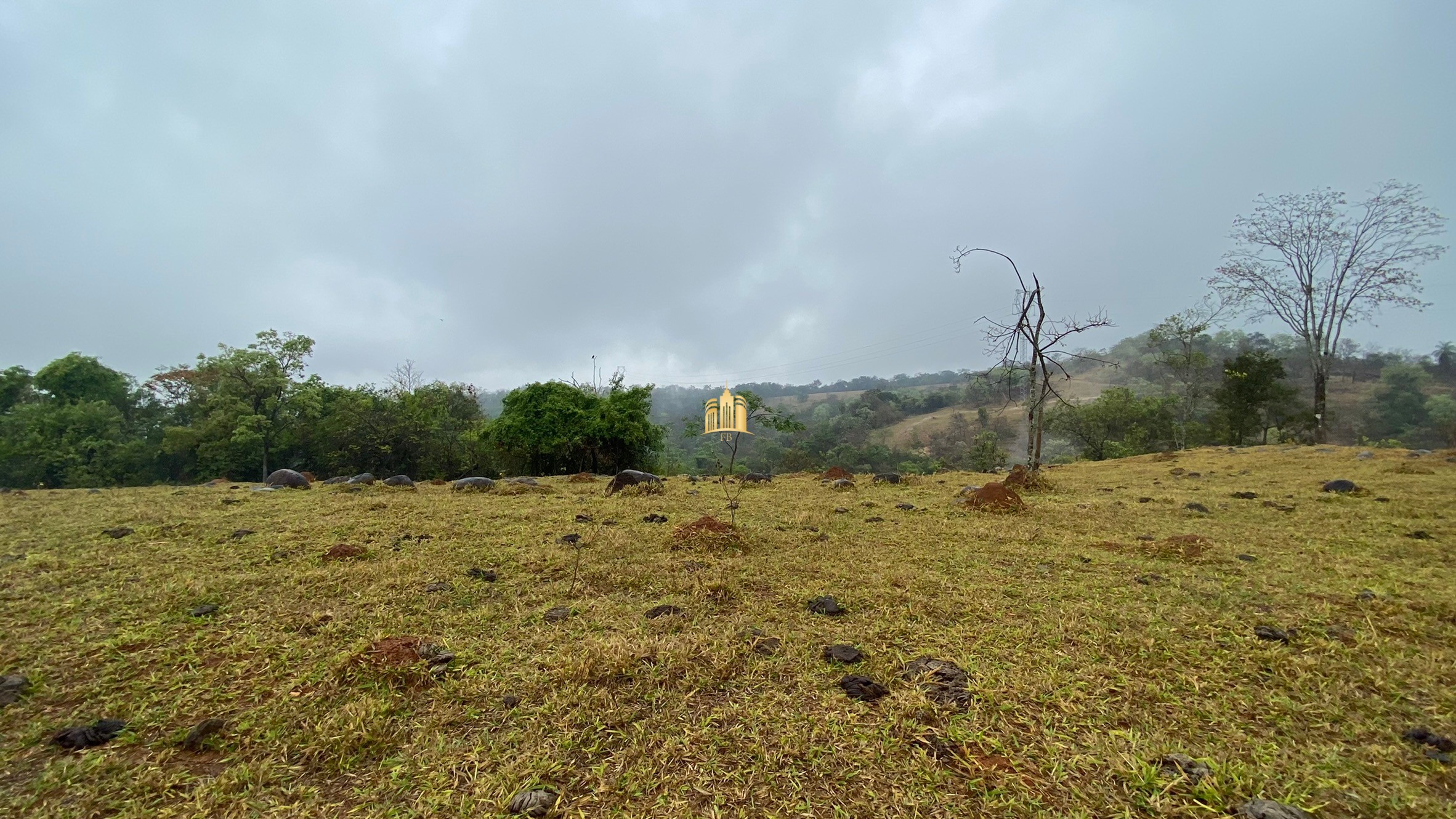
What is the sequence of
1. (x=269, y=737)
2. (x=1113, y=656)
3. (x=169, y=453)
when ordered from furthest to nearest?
1. (x=169, y=453)
2. (x=1113, y=656)
3. (x=269, y=737)

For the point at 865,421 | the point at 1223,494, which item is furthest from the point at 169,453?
the point at 865,421

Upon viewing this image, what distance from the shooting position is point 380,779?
157 centimetres

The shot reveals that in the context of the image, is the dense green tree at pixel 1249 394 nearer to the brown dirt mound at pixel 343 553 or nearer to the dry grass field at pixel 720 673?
the dry grass field at pixel 720 673

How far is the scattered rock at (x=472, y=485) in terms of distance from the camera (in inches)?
303

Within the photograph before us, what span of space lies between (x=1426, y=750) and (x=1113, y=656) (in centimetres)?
83

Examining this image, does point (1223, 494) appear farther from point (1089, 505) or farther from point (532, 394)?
point (532, 394)

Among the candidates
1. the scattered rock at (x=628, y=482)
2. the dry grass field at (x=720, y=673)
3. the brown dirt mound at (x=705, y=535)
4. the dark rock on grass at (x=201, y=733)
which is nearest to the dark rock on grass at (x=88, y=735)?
the dry grass field at (x=720, y=673)

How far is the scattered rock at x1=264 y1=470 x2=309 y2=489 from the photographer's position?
318 inches

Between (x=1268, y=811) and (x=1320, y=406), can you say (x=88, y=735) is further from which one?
(x=1320, y=406)

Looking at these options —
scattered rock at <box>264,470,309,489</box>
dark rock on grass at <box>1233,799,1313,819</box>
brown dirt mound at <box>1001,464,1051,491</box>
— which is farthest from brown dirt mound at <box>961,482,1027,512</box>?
scattered rock at <box>264,470,309,489</box>

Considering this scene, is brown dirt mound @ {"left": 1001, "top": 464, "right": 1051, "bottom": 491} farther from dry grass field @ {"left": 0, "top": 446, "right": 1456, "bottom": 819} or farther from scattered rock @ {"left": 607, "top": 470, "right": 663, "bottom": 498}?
scattered rock @ {"left": 607, "top": 470, "right": 663, "bottom": 498}

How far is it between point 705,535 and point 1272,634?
346cm

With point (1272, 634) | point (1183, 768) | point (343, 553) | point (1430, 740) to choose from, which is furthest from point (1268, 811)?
point (343, 553)

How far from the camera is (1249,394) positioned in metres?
21.3
